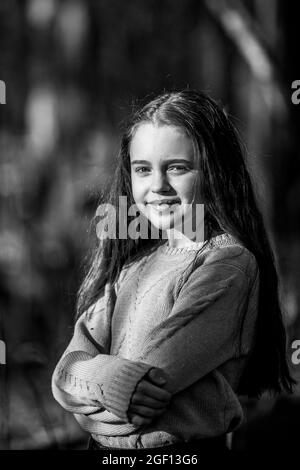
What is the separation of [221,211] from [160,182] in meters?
0.15

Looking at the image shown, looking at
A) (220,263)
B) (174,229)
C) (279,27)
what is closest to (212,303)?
(220,263)

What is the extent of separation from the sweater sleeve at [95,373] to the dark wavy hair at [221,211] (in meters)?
0.09

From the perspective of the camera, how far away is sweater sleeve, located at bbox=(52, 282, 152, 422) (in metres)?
1.20

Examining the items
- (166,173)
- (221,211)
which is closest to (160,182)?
(166,173)

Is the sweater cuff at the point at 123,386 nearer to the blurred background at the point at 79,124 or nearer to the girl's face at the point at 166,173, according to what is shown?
the girl's face at the point at 166,173

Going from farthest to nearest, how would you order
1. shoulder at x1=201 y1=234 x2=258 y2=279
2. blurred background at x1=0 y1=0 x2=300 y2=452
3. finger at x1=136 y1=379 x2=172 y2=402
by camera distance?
1. blurred background at x1=0 y1=0 x2=300 y2=452
2. shoulder at x1=201 y1=234 x2=258 y2=279
3. finger at x1=136 y1=379 x2=172 y2=402

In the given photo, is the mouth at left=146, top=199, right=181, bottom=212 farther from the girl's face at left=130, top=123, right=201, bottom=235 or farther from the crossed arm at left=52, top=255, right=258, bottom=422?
the crossed arm at left=52, top=255, right=258, bottom=422

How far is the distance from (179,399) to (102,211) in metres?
0.52

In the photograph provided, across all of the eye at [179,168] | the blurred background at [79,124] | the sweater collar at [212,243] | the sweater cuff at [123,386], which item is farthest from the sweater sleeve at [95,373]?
the blurred background at [79,124]

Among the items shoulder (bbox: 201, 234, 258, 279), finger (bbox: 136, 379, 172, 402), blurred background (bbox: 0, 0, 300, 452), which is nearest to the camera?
finger (bbox: 136, 379, 172, 402)

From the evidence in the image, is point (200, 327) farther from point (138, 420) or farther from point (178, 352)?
point (138, 420)

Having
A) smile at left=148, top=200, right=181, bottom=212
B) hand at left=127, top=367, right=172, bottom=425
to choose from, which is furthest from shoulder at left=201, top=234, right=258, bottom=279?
hand at left=127, top=367, right=172, bottom=425

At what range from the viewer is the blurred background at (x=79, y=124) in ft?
8.61

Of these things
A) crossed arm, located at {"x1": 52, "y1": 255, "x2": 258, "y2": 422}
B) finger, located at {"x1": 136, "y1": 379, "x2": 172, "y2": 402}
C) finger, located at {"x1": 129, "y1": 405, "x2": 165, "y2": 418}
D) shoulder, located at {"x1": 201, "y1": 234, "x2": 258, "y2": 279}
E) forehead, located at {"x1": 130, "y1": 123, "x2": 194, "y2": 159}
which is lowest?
finger, located at {"x1": 129, "y1": 405, "x2": 165, "y2": 418}
